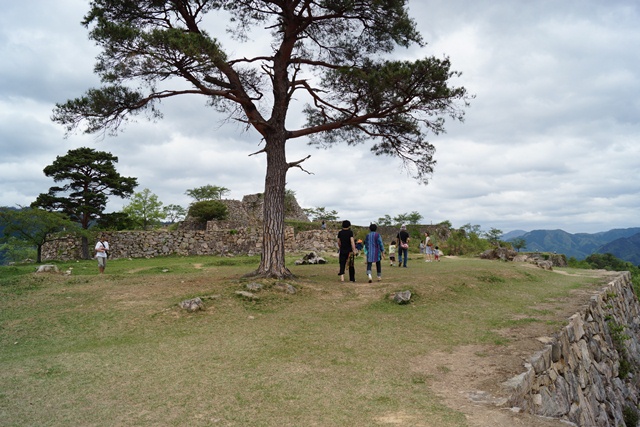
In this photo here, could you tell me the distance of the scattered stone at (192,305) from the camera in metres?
7.14

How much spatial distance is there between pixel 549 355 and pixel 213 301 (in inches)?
224

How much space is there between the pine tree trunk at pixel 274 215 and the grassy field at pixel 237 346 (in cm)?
66

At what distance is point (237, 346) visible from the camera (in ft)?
18.1

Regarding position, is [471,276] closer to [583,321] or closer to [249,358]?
[583,321]

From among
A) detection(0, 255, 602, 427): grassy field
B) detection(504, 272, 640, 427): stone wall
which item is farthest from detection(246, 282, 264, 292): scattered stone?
detection(504, 272, 640, 427): stone wall

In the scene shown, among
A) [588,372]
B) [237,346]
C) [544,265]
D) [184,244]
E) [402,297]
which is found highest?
[184,244]

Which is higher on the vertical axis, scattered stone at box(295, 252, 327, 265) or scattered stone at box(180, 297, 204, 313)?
scattered stone at box(295, 252, 327, 265)

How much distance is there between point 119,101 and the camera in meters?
9.59

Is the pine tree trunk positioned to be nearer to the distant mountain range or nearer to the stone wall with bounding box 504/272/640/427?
the stone wall with bounding box 504/272/640/427

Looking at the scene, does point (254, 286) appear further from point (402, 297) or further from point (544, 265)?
point (544, 265)

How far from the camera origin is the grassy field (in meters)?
3.62

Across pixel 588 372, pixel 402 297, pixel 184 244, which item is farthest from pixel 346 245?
pixel 184 244

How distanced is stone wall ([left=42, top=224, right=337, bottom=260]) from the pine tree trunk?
11.1 metres

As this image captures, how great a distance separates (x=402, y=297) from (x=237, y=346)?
153 inches
